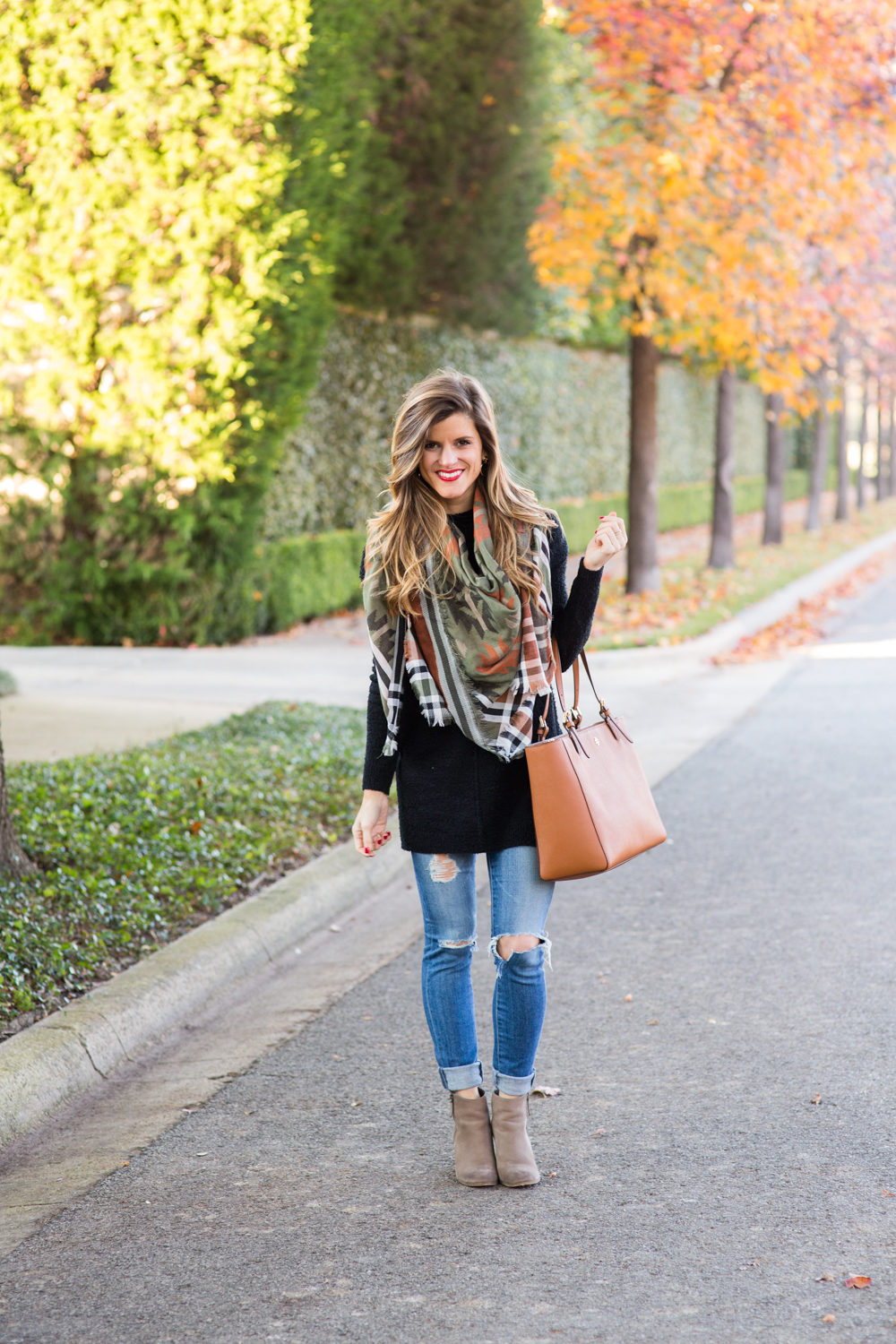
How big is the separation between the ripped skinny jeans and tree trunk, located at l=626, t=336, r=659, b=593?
41.2 feet

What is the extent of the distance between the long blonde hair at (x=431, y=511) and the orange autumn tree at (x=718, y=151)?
10815 mm

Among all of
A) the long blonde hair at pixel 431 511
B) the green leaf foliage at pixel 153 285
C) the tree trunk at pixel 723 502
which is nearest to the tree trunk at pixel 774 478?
the tree trunk at pixel 723 502

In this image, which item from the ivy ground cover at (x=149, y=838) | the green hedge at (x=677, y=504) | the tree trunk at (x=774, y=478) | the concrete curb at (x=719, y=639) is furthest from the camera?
the tree trunk at (x=774, y=478)

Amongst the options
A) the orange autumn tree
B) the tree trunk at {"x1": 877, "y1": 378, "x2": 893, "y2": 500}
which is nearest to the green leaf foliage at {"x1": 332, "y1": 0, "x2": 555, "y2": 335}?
the orange autumn tree

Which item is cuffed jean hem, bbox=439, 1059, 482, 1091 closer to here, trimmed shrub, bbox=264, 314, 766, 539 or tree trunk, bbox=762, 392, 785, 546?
trimmed shrub, bbox=264, 314, 766, 539

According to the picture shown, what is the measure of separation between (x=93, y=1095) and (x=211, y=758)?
10.9ft

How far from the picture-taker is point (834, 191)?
1452 centimetres

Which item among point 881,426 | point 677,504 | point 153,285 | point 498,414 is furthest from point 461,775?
point 881,426

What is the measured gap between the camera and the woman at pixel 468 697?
322 centimetres

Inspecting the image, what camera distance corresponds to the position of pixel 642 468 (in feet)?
52.0

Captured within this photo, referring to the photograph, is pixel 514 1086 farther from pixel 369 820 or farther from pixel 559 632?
pixel 559 632

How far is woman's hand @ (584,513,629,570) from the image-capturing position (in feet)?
10.2

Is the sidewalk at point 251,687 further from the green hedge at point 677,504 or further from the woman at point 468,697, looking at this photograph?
the green hedge at point 677,504

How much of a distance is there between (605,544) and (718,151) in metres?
11.6
